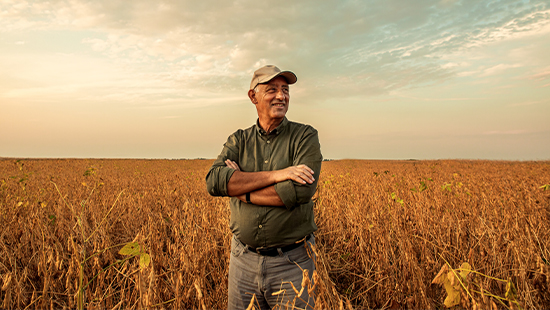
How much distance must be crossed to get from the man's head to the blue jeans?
982 millimetres

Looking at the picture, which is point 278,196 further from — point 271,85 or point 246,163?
point 271,85

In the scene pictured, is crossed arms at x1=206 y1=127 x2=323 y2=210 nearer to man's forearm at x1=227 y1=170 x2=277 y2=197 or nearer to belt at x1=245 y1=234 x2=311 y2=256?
man's forearm at x1=227 y1=170 x2=277 y2=197

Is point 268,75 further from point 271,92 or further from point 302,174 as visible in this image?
point 302,174

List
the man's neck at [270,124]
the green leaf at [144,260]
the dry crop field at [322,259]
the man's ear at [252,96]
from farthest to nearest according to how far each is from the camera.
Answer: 1. the man's ear at [252,96]
2. the man's neck at [270,124]
3. the dry crop field at [322,259]
4. the green leaf at [144,260]

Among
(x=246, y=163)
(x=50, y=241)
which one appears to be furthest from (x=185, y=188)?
(x=246, y=163)

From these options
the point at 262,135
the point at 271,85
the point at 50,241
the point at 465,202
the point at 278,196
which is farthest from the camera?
the point at 465,202

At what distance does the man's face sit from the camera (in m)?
2.28

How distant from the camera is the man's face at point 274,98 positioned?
7.48 feet

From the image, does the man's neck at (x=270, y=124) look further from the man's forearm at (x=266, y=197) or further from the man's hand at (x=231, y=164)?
the man's forearm at (x=266, y=197)

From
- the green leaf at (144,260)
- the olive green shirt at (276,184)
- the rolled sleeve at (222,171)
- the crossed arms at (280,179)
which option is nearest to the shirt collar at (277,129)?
the olive green shirt at (276,184)

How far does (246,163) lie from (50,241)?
3613 millimetres

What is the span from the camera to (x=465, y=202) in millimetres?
6246

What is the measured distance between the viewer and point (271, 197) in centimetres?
216

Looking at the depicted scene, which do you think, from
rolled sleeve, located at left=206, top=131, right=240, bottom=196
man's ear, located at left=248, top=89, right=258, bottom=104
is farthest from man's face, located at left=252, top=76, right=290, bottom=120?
rolled sleeve, located at left=206, top=131, right=240, bottom=196
